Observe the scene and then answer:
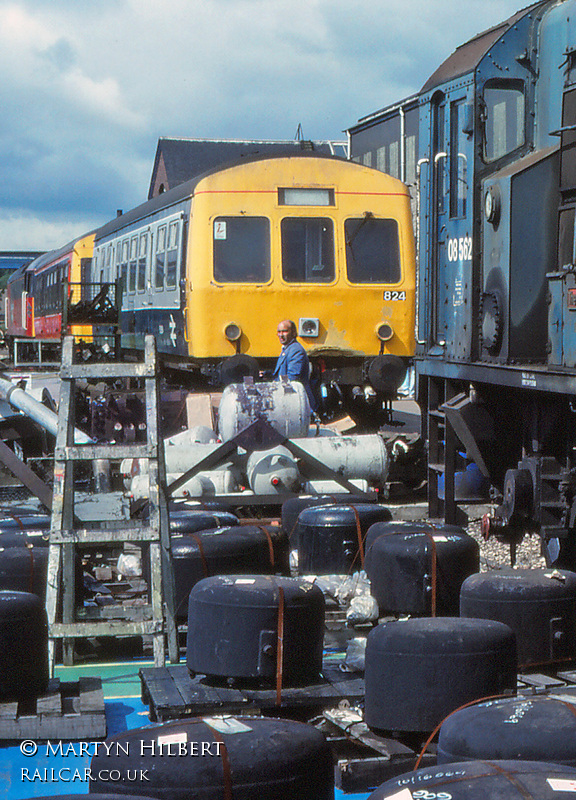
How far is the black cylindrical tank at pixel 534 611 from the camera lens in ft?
19.1

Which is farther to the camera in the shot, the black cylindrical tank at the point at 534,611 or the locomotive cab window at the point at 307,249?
the locomotive cab window at the point at 307,249

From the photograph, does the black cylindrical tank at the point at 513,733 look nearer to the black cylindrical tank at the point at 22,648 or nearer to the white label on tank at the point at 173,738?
the white label on tank at the point at 173,738

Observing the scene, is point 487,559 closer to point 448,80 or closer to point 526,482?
point 526,482

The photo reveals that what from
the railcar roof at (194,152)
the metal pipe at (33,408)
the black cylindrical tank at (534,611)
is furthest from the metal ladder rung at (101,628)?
the railcar roof at (194,152)

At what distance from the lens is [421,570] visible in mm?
6848

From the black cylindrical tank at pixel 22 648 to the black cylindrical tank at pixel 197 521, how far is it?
8.52 feet

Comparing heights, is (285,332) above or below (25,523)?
above

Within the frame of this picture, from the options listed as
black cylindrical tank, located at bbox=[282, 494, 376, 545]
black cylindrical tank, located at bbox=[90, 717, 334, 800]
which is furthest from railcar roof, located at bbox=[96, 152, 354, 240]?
black cylindrical tank, located at bbox=[90, 717, 334, 800]

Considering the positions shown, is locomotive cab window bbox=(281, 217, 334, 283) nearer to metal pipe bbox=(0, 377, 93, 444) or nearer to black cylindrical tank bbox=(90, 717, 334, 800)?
metal pipe bbox=(0, 377, 93, 444)

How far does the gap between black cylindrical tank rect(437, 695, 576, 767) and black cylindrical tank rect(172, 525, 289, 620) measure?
3295 millimetres

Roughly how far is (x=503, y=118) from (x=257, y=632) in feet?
18.1

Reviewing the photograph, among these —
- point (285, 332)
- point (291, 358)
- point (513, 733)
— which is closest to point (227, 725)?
point (513, 733)

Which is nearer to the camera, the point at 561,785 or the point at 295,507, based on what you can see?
the point at 561,785

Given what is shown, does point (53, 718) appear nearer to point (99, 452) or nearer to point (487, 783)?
point (99, 452)
